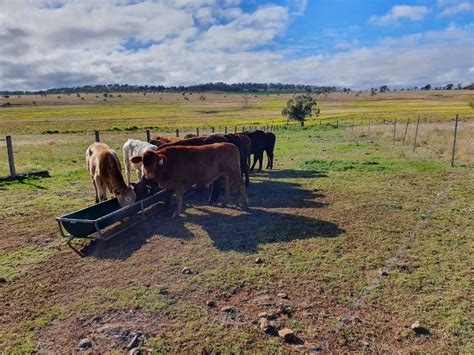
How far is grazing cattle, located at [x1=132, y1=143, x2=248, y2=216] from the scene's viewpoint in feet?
25.6

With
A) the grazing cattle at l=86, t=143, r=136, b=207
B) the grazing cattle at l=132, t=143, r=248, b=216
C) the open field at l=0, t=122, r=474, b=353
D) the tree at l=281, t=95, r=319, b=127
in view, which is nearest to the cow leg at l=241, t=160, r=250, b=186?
the open field at l=0, t=122, r=474, b=353

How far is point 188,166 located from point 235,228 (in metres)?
1.87

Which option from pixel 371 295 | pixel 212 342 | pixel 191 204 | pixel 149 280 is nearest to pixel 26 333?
pixel 149 280

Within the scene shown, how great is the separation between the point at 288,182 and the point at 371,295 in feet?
22.9

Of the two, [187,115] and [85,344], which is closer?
[85,344]

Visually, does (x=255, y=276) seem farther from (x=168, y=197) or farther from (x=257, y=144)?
(x=257, y=144)

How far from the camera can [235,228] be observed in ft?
23.1

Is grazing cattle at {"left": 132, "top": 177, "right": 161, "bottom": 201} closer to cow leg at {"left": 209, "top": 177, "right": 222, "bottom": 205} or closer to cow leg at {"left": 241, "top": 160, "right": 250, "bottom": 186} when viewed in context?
cow leg at {"left": 209, "top": 177, "right": 222, "bottom": 205}

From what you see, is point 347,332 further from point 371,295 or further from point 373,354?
point 371,295

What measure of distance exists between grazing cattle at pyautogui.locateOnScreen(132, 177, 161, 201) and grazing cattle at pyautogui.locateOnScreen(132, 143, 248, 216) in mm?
582

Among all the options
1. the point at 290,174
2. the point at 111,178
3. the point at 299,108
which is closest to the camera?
the point at 111,178

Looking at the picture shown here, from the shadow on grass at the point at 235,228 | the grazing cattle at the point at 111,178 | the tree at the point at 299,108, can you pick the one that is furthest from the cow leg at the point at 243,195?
the tree at the point at 299,108

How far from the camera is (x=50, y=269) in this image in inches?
219

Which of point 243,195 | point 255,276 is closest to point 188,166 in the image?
point 243,195
